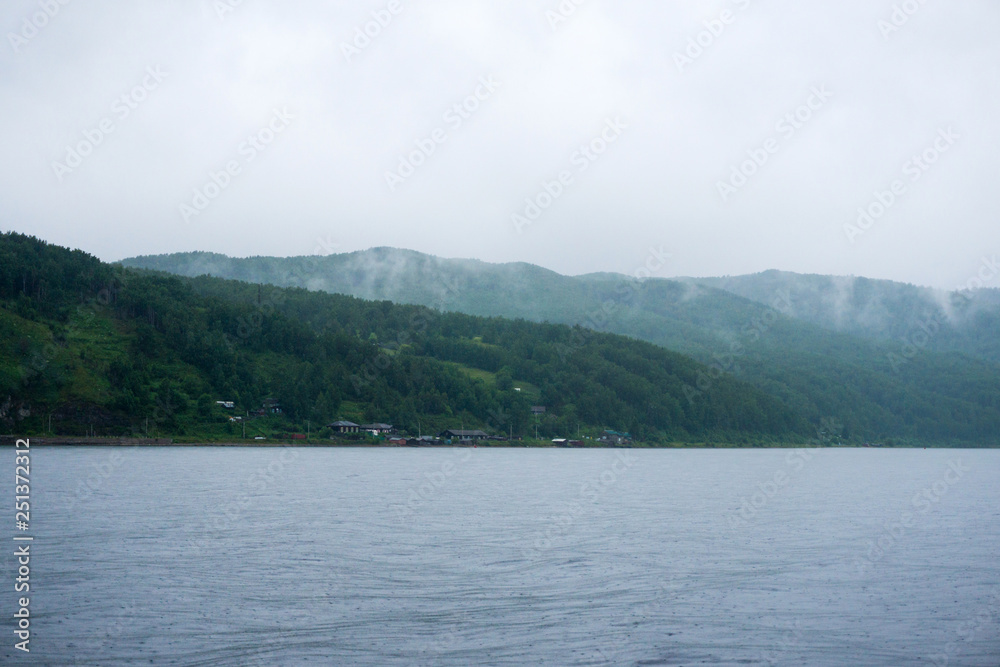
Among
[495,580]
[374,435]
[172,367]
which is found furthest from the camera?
[374,435]

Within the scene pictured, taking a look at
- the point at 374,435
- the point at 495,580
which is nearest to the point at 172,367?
the point at 374,435

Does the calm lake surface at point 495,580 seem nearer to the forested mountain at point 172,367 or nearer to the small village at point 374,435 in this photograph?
the forested mountain at point 172,367

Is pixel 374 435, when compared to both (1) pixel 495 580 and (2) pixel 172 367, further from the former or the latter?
(1) pixel 495 580

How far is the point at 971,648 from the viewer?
22438 millimetres

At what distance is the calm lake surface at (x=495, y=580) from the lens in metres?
21.5

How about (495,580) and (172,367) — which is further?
(172,367)

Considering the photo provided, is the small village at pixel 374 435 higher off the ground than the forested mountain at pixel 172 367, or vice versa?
the forested mountain at pixel 172 367

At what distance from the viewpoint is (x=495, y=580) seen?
96.4 ft

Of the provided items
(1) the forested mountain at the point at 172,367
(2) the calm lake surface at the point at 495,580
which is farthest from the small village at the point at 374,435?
(2) the calm lake surface at the point at 495,580

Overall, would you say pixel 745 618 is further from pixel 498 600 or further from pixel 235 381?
pixel 235 381

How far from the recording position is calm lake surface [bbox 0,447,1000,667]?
21.5m

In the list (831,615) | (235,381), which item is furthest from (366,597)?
(235,381)

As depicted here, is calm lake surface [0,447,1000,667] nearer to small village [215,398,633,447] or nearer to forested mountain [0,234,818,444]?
forested mountain [0,234,818,444]

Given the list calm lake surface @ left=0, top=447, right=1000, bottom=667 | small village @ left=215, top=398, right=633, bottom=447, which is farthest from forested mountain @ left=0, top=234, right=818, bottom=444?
calm lake surface @ left=0, top=447, right=1000, bottom=667
